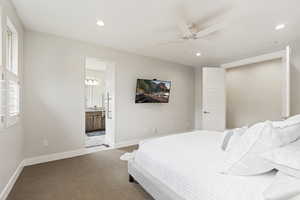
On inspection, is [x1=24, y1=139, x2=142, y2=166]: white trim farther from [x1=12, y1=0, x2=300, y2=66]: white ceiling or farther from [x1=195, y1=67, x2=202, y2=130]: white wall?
[x1=195, y1=67, x2=202, y2=130]: white wall

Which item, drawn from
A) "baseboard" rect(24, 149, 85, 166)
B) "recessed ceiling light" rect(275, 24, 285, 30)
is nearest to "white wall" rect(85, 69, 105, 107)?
"baseboard" rect(24, 149, 85, 166)

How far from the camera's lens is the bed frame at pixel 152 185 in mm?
1467

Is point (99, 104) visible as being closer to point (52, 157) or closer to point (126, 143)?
point (126, 143)

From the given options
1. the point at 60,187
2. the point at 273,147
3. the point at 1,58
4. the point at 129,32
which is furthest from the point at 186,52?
the point at 60,187

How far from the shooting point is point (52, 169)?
2.74 metres

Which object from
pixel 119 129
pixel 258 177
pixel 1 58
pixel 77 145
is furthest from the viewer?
pixel 119 129

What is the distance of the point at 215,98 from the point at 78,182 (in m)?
4.17

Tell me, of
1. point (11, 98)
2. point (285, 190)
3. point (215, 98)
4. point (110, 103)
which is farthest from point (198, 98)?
point (11, 98)

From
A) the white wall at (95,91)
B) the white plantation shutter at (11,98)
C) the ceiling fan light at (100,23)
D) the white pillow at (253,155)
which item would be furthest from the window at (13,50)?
the white wall at (95,91)

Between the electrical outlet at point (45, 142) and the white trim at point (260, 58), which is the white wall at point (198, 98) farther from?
the electrical outlet at point (45, 142)

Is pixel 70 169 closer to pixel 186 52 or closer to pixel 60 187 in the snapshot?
pixel 60 187

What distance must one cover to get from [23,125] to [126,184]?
2.33 metres

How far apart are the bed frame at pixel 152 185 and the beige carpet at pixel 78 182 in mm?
248

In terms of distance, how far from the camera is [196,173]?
4.23ft
